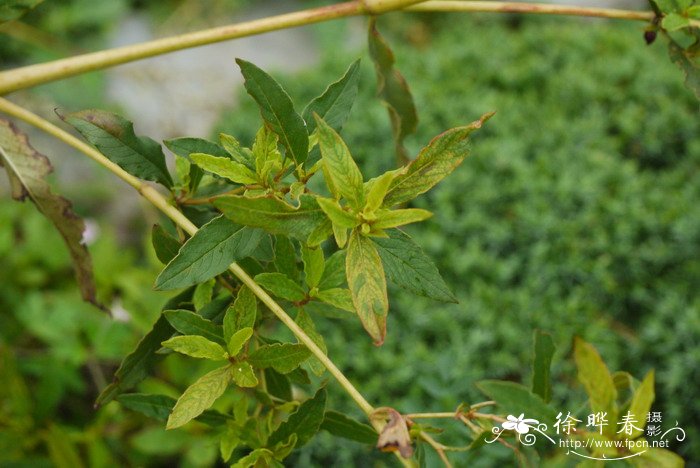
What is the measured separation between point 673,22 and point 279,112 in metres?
0.39

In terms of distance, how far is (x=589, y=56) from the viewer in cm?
224

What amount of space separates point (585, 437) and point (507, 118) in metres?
1.42

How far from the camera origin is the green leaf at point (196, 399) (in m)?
0.57

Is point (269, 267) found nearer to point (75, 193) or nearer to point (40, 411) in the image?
point (40, 411)

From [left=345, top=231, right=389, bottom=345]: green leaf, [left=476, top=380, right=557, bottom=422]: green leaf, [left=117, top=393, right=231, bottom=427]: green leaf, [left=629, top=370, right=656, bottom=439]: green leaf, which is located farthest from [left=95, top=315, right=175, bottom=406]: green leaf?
[left=629, top=370, right=656, bottom=439]: green leaf

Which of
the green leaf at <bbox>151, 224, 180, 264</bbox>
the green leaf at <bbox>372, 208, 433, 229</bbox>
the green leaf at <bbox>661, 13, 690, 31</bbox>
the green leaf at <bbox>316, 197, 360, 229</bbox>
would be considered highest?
the green leaf at <bbox>661, 13, 690, 31</bbox>

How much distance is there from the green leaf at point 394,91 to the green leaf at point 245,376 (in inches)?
15.2

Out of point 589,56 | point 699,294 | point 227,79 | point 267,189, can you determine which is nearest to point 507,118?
point 589,56

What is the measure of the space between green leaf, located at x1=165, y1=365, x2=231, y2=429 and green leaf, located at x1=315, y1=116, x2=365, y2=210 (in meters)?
0.19

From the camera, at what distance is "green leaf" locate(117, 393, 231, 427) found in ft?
2.34

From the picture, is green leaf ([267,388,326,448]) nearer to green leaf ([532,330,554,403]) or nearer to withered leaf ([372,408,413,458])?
withered leaf ([372,408,413,458])

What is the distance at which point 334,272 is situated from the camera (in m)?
0.67

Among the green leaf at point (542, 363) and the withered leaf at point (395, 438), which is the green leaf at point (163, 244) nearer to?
the withered leaf at point (395, 438)

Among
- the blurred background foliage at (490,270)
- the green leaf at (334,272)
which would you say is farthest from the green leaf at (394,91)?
the blurred background foliage at (490,270)
